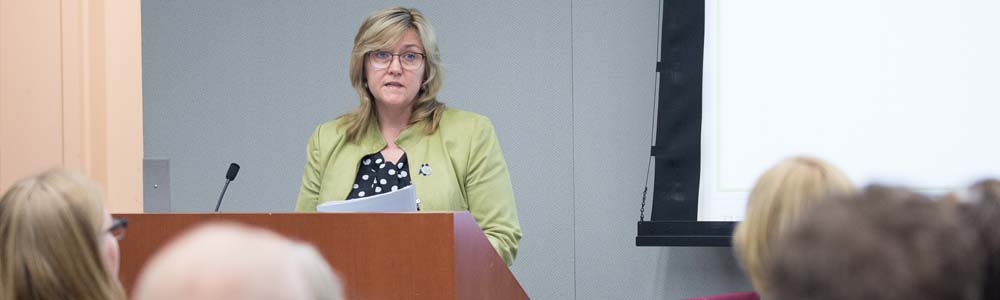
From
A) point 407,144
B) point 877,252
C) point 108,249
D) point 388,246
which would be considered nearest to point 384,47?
point 407,144

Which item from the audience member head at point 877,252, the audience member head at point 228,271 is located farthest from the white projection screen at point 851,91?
the audience member head at point 228,271

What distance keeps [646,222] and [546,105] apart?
0.81 m

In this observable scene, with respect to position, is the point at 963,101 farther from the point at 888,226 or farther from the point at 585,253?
the point at 888,226

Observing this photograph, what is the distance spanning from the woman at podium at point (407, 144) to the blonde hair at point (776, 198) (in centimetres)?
124

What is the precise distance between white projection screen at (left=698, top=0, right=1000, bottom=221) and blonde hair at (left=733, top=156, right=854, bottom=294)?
209 cm

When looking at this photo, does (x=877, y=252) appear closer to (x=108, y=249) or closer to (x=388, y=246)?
(x=108, y=249)

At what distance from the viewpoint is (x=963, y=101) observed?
3.65m

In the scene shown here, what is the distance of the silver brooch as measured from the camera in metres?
2.90

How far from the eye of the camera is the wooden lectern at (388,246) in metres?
2.09

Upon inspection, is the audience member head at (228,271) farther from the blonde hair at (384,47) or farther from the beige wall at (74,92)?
the blonde hair at (384,47)

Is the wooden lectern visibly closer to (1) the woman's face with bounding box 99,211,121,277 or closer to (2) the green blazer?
(1) the woman's face with bounding box 99,211,121,277

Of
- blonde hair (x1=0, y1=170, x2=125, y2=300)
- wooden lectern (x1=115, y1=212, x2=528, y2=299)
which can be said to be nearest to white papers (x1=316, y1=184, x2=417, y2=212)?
wooden lectern (x1=115, y1=212, x2=528, y2=299)

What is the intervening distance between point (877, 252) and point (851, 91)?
10.6ft

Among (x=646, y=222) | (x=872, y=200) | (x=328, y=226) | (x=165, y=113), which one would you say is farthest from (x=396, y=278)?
(x=165, y=113)
